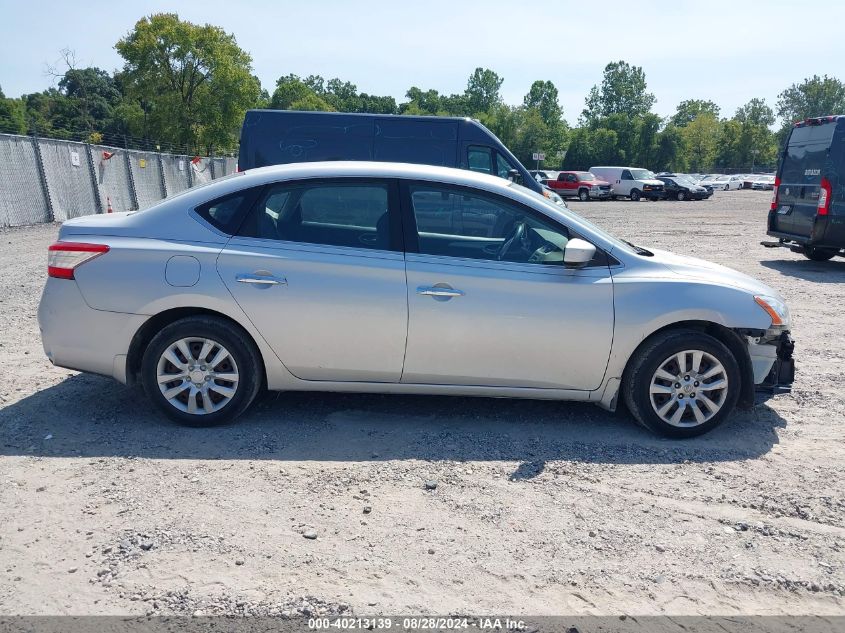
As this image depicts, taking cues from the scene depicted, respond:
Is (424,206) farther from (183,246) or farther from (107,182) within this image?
(107,182)

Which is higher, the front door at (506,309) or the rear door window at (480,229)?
the rear door window at (480,229)

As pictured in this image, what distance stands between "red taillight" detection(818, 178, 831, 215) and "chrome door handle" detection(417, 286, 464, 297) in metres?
9.97

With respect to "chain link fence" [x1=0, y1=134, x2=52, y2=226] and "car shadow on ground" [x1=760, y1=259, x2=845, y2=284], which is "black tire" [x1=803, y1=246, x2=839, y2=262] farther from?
"chain link fence" [x1=0, y1=134, x2=52, y2=226]

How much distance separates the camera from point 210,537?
3301 mm

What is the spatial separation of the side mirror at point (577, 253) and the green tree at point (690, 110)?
13173cm

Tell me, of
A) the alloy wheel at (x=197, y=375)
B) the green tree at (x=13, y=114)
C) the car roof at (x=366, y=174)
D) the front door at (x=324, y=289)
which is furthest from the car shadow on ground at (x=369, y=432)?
the green tree at (x=13, y=114)

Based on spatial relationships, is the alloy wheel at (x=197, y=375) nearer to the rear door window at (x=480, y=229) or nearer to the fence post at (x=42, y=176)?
the rear door window at (x=480, y=229)

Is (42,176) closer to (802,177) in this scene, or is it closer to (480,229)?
(480,229)

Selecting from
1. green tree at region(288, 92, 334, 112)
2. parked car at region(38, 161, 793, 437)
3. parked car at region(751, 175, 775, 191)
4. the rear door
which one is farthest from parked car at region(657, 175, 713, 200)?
green tree at region(288, 92, 334, 112)

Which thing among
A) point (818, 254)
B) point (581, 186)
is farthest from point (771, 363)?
point (581, 186)

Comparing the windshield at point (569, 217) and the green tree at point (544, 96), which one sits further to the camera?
the green tree at point (544, 96)

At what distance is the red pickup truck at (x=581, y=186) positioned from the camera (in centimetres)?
4072

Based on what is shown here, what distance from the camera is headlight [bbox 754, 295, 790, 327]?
465 cm

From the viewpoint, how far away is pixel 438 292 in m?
4.46
